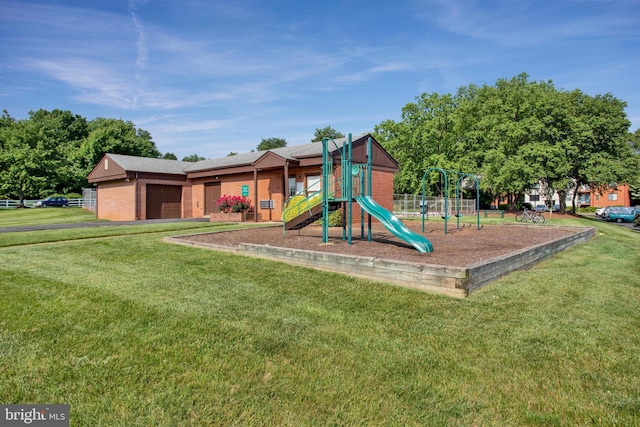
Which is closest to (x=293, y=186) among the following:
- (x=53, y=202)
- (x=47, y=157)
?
(x=53, y=202)

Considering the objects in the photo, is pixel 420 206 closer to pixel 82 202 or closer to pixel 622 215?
pixel 622 215

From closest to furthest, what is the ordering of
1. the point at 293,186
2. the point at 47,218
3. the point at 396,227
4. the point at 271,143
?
1. the point at 396,227
2. the point at 293,186
3. the point at 47,218
4. the point at 271,143

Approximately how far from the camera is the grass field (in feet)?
9.12

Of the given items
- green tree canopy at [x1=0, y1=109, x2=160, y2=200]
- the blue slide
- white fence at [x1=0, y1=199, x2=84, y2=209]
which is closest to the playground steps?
the blue slide

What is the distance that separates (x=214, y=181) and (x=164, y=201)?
4.04 m

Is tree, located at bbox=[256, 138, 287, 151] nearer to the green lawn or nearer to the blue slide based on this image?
the green lawn

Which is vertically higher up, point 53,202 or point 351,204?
point 53,202

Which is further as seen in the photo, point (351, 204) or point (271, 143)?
point (271, 143)

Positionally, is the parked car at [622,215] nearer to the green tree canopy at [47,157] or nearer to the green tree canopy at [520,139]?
the green tree canopy at [520,139]

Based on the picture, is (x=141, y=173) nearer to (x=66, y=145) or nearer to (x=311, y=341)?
(x=311, y=341)

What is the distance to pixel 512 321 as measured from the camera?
15.2 feet

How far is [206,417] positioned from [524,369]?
2.84 m

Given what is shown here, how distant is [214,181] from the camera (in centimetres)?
2573

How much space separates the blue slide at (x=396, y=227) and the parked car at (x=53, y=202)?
46369 millimetres
